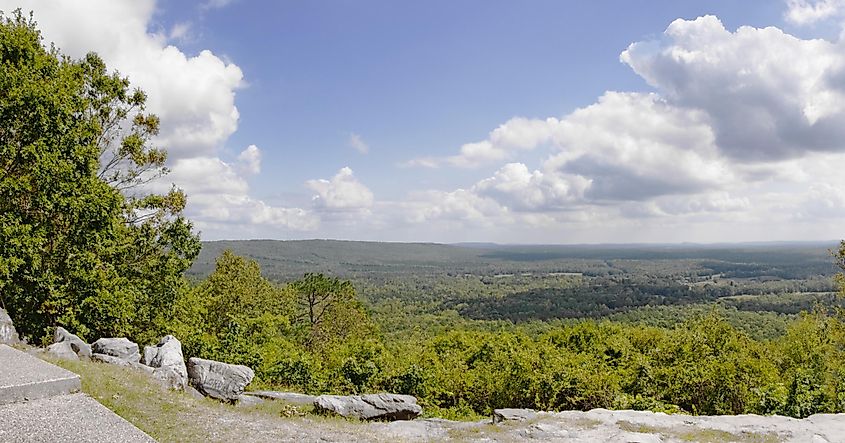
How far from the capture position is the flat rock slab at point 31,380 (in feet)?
34.8

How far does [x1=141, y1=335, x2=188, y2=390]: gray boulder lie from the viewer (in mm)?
15820

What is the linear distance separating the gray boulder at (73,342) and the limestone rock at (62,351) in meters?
0.29

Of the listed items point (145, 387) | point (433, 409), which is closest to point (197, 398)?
point (145, 387)

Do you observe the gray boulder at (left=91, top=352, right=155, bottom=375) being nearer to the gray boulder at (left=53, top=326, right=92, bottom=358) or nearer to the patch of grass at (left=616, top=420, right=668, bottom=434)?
the gray boulder at (left=53, top=326, right=92, bottom=358)

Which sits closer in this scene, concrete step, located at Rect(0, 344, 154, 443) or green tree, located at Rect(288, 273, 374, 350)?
concrete step, located at Rect(0, 344, 154, 443)

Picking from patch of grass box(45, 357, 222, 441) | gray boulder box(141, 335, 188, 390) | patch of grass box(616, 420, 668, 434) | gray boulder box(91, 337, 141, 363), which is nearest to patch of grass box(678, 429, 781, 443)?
patch of grass box(616, 420, 668, 434)

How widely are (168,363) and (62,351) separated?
2.99 meters

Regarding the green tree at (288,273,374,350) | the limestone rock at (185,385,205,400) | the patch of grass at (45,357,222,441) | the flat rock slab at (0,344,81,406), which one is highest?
the flat rock slab at (0,344,81,406)

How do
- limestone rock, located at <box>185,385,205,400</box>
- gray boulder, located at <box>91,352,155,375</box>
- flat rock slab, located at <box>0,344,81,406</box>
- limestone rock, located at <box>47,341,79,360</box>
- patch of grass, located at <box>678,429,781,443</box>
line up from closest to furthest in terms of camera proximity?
1. flat rock slab, located at <box>0,344,81,406</box>
2. patch of grass, located at <box>678,429,781,443</box>
3. limestone rock, located at <box>47,341,79,360</box>
4. limestone rock, located at <box>185,385,205,400</box>
5. gray boulder, located at <box>91,352,155,375</box>

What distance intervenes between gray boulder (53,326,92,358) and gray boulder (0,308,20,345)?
1.06 metres

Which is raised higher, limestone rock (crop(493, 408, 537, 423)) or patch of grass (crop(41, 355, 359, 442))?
patch of grass (crop(41, 355, 359, 442))

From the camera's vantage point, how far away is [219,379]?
16703 mm

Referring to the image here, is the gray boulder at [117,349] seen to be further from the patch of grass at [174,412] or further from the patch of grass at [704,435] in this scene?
the patch of grass at [704,435]

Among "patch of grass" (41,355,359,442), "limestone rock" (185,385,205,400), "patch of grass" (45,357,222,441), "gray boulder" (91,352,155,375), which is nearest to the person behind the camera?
"patch of grass" (45,357,222,441)
